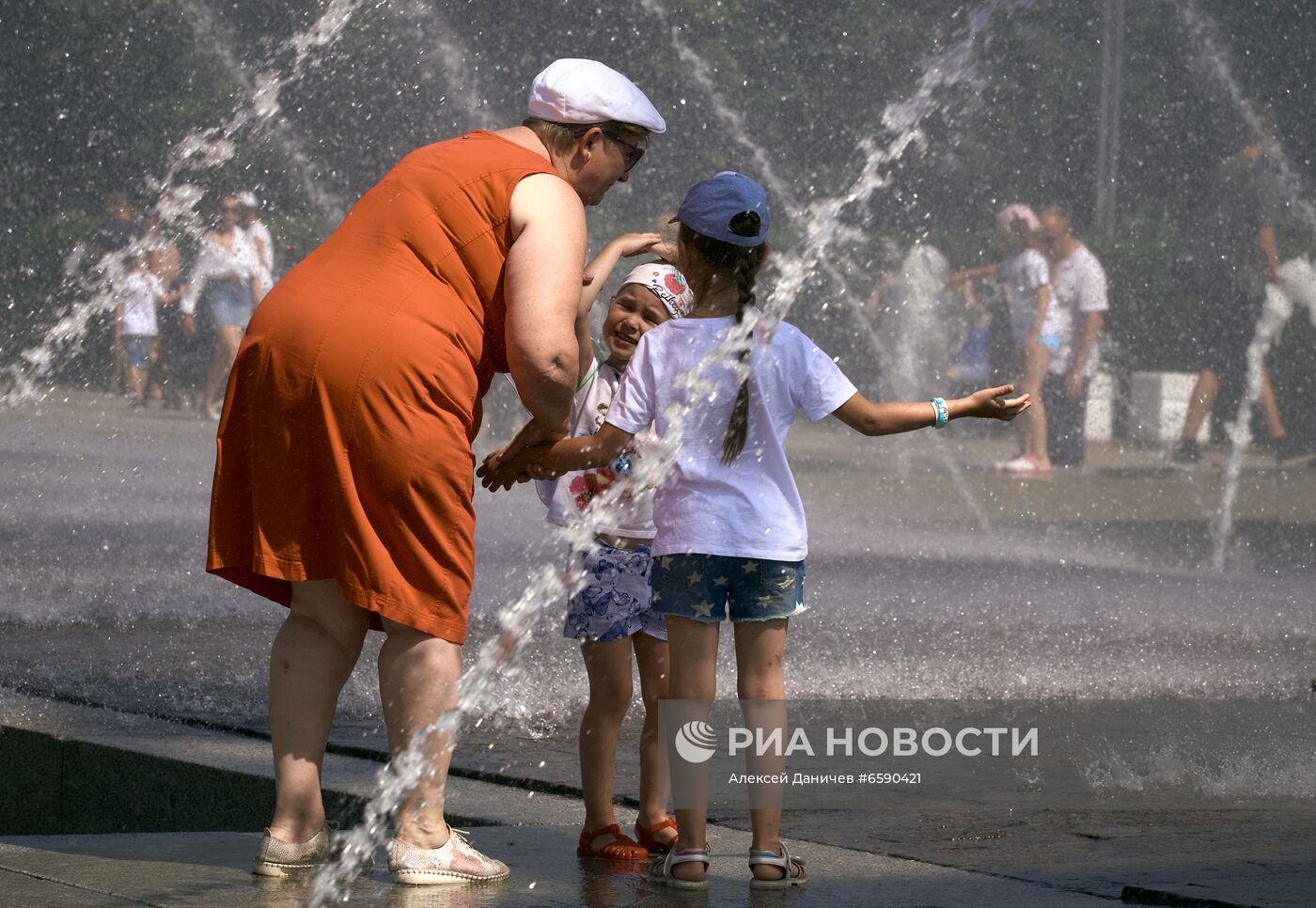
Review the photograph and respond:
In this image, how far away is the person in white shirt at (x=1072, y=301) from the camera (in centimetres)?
905

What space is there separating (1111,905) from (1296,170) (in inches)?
269

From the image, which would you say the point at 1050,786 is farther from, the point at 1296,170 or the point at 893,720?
the point at 1296,170

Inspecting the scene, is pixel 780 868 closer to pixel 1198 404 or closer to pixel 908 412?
pixel 908 412

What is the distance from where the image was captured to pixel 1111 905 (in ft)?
10.3

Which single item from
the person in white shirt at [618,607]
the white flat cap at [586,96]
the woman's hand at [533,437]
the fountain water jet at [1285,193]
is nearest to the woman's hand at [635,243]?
the person in white shirt at [618,607]

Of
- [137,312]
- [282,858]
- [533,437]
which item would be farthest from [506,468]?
[137,312]

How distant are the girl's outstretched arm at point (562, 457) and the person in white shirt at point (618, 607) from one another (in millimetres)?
108

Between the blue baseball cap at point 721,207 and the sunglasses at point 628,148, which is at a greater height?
the sunglasses at point 628,148

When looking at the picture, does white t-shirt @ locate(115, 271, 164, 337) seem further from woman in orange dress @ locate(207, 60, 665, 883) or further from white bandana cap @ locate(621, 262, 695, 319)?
woman in orange dress @ locate(207, 60, 665, 883)

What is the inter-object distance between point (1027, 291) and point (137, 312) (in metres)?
3.86

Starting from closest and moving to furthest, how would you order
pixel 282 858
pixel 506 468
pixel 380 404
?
1. pixel 380 404
2. pixel 282 858
3. pixel 506 468

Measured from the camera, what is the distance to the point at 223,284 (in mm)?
8281

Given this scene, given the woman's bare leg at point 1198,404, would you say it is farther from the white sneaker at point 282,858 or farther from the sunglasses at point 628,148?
the white sneaker at point 282,858

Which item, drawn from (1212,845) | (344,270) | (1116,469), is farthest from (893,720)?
(1116,469)
